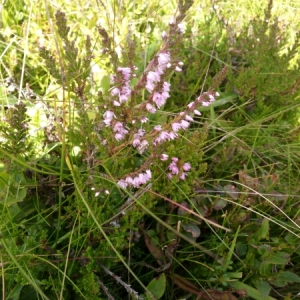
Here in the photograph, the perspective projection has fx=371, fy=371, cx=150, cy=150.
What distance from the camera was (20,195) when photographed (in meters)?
1.25

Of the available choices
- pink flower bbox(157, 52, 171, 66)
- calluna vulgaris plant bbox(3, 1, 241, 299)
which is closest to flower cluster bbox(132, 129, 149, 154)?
calluna vulgaris plant bbox(3, 1, 241, 299)

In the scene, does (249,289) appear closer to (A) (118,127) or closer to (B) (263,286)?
(B) (263,286)

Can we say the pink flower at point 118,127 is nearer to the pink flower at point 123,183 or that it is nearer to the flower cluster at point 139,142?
the flower cluster at point 139,142

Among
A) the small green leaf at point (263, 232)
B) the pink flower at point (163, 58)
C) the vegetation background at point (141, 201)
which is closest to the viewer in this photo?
the pink flower at point (163, 58)

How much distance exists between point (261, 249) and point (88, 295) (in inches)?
22.7

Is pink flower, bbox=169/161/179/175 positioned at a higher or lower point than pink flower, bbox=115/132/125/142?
lower

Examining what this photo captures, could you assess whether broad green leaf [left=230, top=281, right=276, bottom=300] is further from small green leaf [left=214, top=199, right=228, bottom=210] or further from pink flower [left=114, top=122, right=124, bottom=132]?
pink flower [left=114, top=122, right=124, bottom=132]

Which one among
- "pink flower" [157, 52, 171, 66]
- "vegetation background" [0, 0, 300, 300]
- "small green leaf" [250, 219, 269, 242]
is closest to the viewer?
"pink flower" [157, 52, 171, 66]

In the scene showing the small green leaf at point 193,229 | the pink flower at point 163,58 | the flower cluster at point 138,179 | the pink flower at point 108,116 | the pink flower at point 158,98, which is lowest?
the small green leaf at point 193,229

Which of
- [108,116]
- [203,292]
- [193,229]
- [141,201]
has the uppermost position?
[108,116]

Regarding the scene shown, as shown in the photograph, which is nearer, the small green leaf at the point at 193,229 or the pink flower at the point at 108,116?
the pink flower at the point at 108,116

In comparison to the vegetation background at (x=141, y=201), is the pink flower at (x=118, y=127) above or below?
above

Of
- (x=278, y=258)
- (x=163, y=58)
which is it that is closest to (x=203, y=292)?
(x=278, y=258)

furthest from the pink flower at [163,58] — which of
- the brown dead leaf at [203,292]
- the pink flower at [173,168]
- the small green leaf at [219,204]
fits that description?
the brown dead leaf at [203,292]
